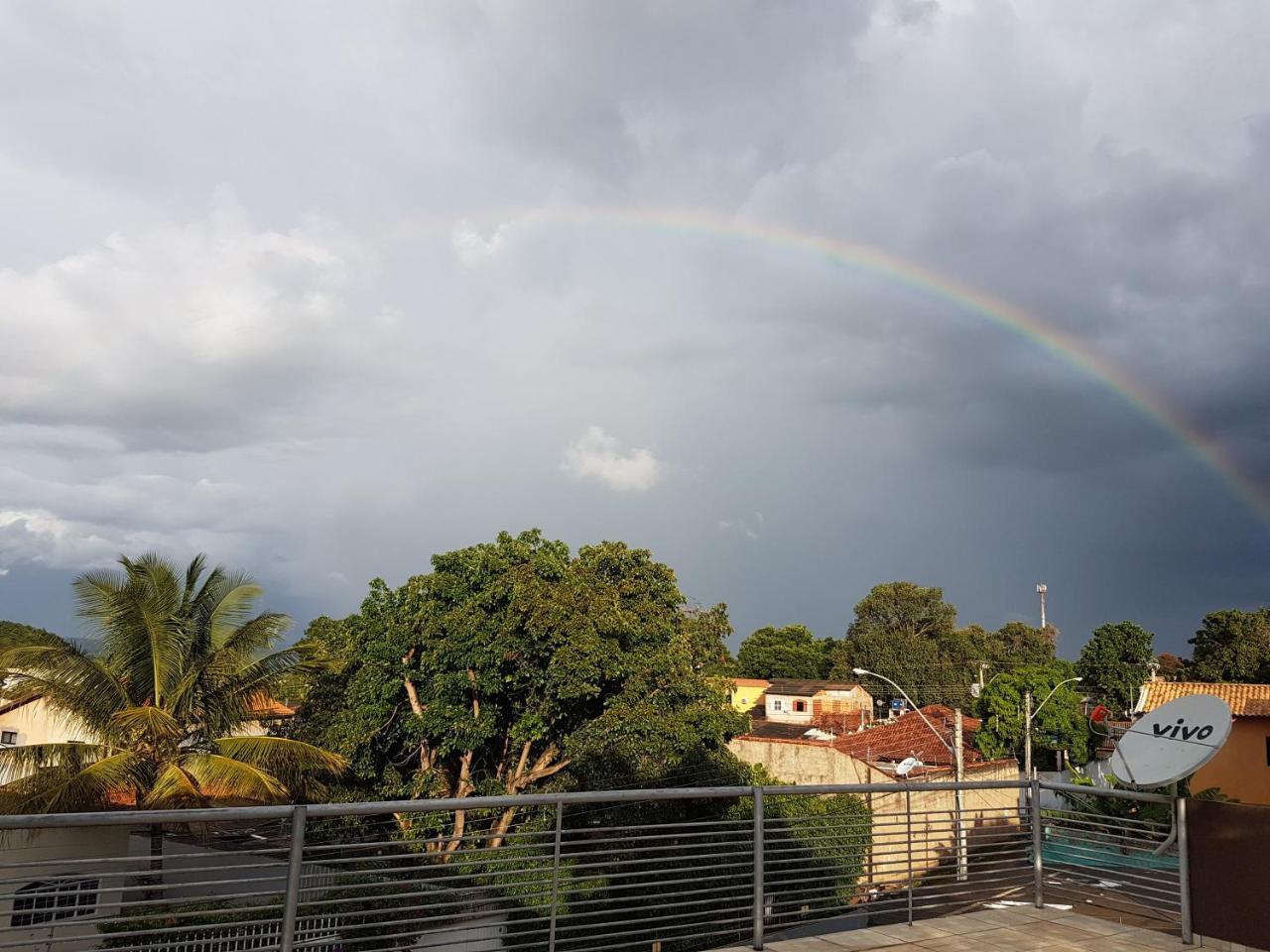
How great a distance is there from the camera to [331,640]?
25.1 meters

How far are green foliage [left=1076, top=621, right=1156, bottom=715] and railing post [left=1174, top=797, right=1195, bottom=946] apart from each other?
218 ft

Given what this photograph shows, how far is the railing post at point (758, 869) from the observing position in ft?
19.8

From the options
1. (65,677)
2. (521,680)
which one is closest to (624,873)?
(65,677)

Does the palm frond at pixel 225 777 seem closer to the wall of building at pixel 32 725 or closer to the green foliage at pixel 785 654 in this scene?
the wall of building at pixel 32 725

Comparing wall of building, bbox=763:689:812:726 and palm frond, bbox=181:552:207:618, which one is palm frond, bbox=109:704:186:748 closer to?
palm frond, bbox=181:552:207:618

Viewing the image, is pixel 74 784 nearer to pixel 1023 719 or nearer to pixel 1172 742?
pixel 1172 742

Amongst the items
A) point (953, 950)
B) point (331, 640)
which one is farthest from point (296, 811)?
point (331, 640)

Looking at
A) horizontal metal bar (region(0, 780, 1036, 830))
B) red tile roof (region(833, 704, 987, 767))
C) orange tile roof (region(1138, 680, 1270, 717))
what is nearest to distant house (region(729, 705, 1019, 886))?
red tile roof (region(833, 704, 987, 767))

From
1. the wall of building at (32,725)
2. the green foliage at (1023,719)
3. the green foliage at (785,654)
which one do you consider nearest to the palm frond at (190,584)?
the wall of building at (32,725)

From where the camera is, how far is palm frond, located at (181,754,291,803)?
1562 cm

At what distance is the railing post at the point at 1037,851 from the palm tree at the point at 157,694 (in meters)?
12.4

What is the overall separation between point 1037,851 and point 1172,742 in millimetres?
1420

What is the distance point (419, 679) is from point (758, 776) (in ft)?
33.2

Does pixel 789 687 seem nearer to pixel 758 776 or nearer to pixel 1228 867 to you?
pixel 758 776
